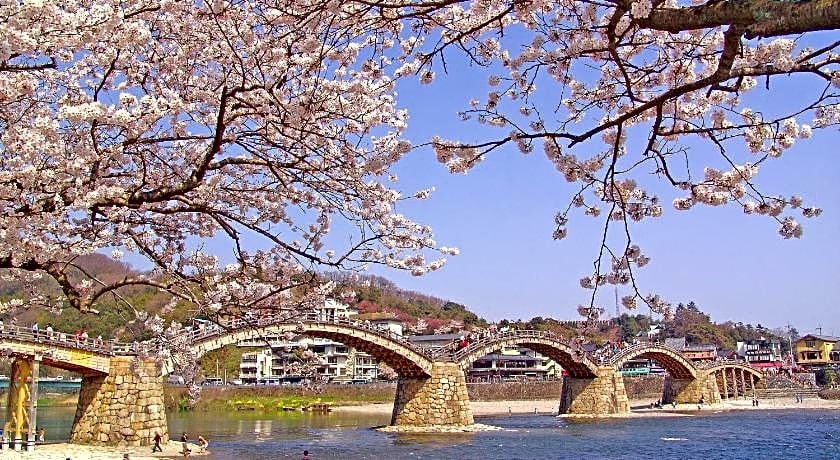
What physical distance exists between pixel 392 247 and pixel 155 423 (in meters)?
19.4

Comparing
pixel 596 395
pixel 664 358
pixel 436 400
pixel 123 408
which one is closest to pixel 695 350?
pixel 664 358

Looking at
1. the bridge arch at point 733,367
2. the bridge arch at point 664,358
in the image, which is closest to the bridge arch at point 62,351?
the bridge arch at point 664,358

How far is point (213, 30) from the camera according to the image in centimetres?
557

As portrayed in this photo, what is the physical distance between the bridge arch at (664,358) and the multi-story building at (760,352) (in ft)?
98.5

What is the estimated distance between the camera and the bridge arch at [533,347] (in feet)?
119

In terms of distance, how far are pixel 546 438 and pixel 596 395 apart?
14263 millimetres

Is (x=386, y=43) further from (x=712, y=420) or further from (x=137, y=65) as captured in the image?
(x=712, y=420)

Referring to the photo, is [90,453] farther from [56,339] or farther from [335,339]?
[335,339]

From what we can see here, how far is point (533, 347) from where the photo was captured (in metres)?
41.4

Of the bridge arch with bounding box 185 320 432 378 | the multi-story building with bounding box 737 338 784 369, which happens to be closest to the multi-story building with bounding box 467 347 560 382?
the multi-story building with bounding box 737 338 784 369

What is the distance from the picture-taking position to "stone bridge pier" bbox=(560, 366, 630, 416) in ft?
139

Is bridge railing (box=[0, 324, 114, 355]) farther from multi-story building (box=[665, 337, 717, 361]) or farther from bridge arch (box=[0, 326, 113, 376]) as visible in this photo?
multi-story building (box=[665, 337, 717, 361])

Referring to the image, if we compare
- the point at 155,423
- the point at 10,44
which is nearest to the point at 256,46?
the point at 10,44

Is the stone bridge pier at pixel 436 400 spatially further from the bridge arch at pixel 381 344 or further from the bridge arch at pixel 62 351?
the bridge arch at pixel 62 351
